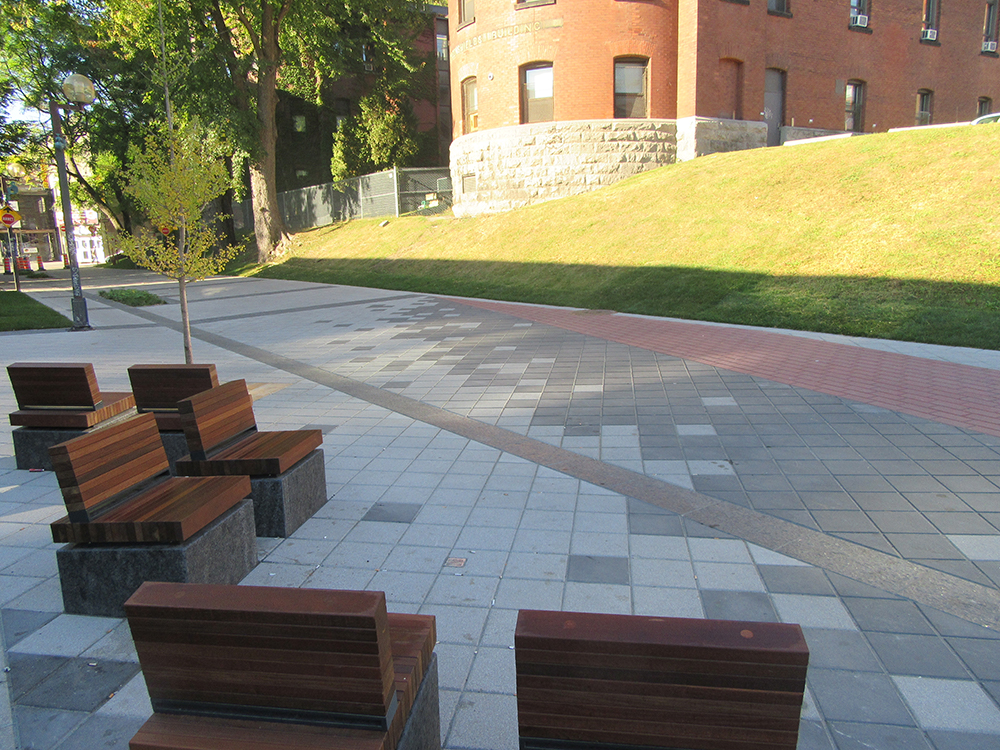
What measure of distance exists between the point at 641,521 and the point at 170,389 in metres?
3.95

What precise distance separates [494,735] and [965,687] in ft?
6.60

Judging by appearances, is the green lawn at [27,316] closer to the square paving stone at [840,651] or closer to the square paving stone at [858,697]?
the square paving stone at [840,651]

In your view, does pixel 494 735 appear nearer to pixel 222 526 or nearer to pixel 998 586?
pixel 222 526

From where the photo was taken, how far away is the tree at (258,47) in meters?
24.1

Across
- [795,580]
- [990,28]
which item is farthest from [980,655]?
[990,28]

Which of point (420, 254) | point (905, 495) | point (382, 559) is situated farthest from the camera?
point (420, 254)

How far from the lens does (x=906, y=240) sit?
1339 centimetres

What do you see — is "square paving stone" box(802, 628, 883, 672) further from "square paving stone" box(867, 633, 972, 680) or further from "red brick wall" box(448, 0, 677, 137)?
"red brick wall" box(448, 0, 677, 137)

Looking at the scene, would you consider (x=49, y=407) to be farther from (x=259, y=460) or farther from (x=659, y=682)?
(x=659, y=682)

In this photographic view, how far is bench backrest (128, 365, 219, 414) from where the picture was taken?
5508 millimetres

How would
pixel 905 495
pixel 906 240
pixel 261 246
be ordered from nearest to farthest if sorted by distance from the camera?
pixel 905 495, pixel 906 240, pixel 261 246

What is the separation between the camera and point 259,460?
4434 millimetres

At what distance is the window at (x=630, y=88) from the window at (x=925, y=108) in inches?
650

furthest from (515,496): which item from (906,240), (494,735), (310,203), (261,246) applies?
(310,203)
